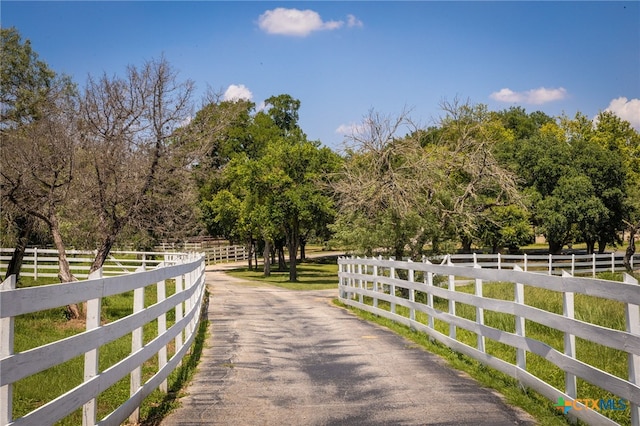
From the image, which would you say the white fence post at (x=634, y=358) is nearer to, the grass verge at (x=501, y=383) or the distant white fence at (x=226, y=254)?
the grass verge at (x=501, y=383)

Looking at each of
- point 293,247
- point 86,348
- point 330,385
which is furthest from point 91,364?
point 293,247

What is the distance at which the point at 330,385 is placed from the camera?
8203 millimetres

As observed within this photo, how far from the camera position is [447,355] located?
1031cm

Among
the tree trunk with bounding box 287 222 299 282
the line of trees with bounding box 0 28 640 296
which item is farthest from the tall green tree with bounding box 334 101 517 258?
the tree trunk with bounding box 287 222 299 282

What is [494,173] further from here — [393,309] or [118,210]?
[118,210]

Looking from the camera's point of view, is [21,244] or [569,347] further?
[21,244]

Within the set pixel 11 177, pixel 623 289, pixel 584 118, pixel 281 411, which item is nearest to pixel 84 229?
pixel 11 177

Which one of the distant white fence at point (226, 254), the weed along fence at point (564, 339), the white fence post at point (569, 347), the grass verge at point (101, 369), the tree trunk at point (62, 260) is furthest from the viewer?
the distant white fence at point (226, 254)

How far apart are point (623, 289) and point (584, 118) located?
2898 inches

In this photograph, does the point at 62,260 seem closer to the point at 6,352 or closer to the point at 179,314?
the point at 179,314

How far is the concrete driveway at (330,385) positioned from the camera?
6.65 metres

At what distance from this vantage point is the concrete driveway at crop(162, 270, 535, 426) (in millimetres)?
6648

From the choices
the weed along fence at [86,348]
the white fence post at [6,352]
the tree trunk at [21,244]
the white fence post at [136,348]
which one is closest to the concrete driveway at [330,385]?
the white fence post at [136,348]

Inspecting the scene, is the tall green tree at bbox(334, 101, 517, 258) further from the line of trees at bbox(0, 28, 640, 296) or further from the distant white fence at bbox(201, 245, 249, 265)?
the distant white fence at bbox(201, 245, 249, 265)
